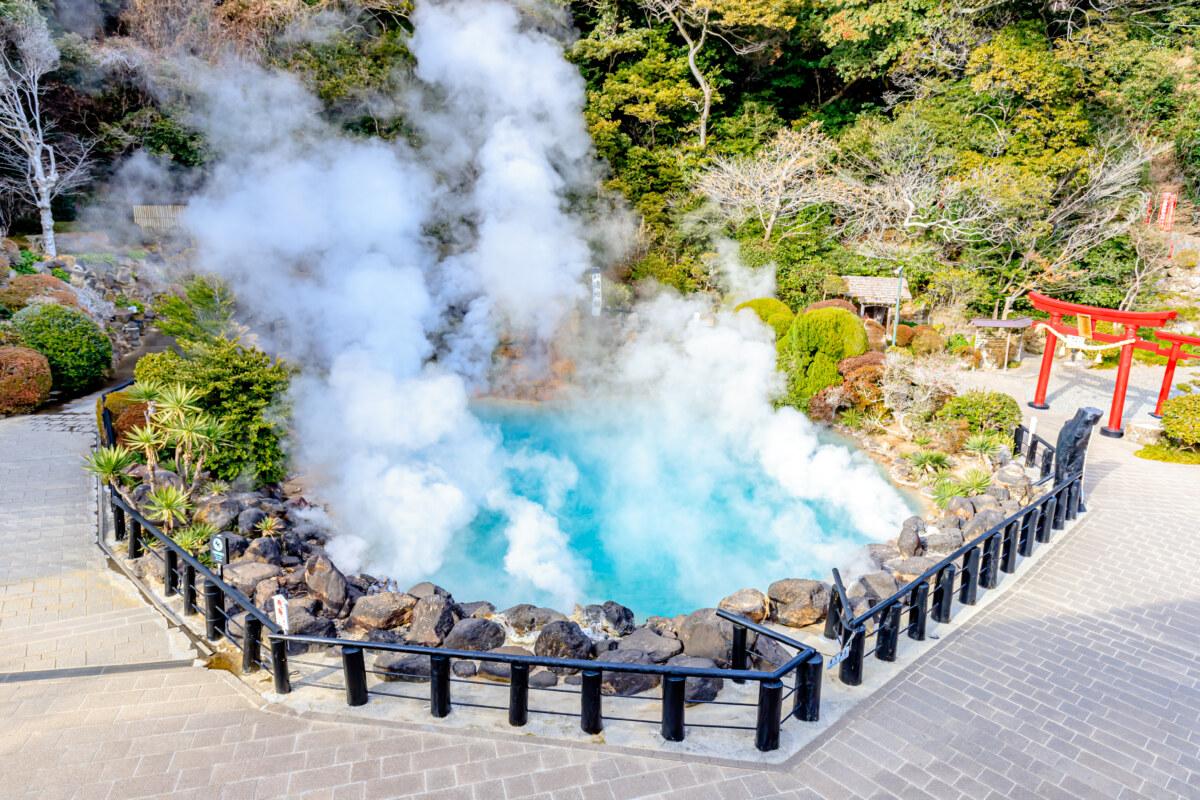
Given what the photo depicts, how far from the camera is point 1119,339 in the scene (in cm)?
1153

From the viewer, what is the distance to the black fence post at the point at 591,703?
430 cm

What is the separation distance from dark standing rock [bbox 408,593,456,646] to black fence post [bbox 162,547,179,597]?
208 centimetres

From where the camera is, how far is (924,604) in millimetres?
5535

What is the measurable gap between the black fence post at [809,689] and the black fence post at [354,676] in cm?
285

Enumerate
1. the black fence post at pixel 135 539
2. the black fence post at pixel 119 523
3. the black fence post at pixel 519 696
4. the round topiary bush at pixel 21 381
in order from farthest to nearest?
the round topiary bush at pixel 21 381
the black fence post at pixel 119 523
the black fence post at pixel 135 539
the black fence post at pixel 519 696

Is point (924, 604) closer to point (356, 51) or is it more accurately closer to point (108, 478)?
point (108, 478)

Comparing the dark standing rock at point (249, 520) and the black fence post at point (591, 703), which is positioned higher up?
the black fence post at point (591, 703)

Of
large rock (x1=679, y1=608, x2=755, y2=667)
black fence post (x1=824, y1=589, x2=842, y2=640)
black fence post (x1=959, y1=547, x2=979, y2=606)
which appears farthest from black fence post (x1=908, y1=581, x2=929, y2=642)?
large rock (x1=679, y1=608, x2=755, y2=667)

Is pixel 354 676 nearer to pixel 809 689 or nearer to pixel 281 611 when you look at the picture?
pixel 281 611

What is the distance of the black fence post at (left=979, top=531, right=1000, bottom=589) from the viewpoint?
6.46 meters

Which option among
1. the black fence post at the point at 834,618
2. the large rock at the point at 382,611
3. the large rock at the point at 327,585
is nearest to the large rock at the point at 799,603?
the black fence post at the point at 834,618

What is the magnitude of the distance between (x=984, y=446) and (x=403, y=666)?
356 inches

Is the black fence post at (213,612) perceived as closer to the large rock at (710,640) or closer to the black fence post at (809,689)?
the large rock at (710,640)

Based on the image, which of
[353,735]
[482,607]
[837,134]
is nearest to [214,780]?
[353,735]
